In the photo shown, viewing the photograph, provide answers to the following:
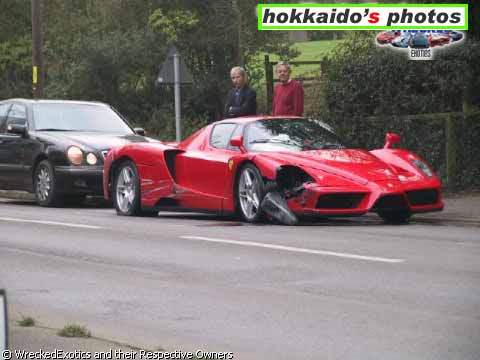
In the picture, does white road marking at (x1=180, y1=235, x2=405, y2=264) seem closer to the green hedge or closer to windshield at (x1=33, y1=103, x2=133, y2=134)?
the green hedge

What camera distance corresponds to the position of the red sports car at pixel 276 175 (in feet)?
46.6

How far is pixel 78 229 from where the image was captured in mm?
14414

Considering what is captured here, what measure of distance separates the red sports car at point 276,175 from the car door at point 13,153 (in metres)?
3.60

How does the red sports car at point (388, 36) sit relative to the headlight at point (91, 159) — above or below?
above

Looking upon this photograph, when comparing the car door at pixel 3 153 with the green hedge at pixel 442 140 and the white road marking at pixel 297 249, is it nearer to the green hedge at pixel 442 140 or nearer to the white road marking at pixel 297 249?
the green hedge at pixel 442 140

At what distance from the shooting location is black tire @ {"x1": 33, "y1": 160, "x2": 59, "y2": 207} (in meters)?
19.4

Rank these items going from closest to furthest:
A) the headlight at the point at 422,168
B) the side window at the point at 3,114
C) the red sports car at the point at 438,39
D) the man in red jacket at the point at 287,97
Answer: the headlight at the point at 422,168
the man in red jacket at the point at 287,97
the red sports car at the point at 438,39
the side window at the point at 3,114

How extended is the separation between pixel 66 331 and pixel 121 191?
10.3 metres

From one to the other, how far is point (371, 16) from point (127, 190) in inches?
289

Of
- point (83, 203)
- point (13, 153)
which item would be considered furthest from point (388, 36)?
point (13, 153)

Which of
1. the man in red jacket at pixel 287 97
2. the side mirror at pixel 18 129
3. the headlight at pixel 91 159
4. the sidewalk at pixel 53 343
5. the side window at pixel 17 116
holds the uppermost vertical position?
the man in red jacket at pixel 287 97

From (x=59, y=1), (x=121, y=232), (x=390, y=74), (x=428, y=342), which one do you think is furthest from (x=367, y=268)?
(x=59, y=1)

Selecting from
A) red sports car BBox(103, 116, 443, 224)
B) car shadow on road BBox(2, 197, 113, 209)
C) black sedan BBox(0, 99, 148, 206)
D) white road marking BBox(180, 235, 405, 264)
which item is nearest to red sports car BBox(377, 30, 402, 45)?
black sedan BBox(0, 99, 148, 206)

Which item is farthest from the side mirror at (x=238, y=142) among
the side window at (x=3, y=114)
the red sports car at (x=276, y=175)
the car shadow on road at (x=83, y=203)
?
the side window at (x=3, y=114)
